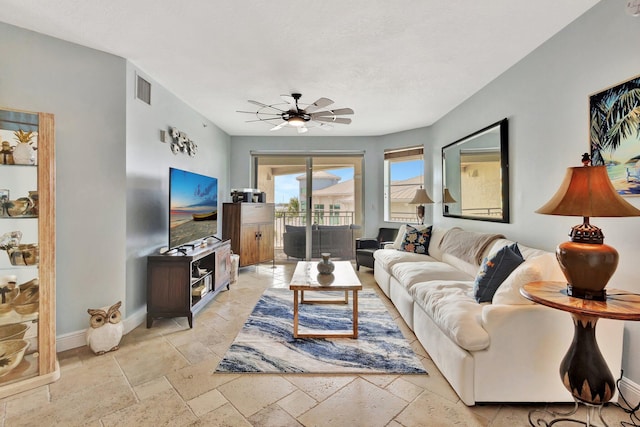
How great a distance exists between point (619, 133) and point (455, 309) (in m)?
1.49

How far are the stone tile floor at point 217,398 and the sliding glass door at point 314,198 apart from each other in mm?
3371

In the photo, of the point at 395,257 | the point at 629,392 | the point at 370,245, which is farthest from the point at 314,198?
the point at 629,392

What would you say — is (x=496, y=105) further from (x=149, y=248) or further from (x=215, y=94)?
(x=149, y=248)

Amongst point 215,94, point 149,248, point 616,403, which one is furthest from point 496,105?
point 149,248

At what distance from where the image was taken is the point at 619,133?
1.79 m

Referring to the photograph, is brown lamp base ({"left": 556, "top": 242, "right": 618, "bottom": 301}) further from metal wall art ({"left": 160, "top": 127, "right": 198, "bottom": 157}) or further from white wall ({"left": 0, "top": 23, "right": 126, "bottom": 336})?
metal wall art ({"left": 160, "top": 127, "right": 198, "bottom": 157})

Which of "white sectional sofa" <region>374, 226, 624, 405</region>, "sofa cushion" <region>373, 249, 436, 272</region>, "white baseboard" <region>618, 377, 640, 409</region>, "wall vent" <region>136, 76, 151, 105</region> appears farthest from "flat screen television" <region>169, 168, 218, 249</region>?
"white baseboard" <region>618, 377, 640, 409</region>

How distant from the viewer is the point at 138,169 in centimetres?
284

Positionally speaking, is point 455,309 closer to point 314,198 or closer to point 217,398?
point 217,398

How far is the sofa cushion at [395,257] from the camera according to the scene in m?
3.65

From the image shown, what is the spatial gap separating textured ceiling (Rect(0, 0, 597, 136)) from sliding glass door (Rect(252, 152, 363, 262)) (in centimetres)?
224

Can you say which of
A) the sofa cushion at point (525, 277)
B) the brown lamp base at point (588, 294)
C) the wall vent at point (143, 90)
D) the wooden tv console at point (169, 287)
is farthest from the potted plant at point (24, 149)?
the brown lamp base at point (588, 294)

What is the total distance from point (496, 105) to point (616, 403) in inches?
106

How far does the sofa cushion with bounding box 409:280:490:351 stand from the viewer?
173 cm
